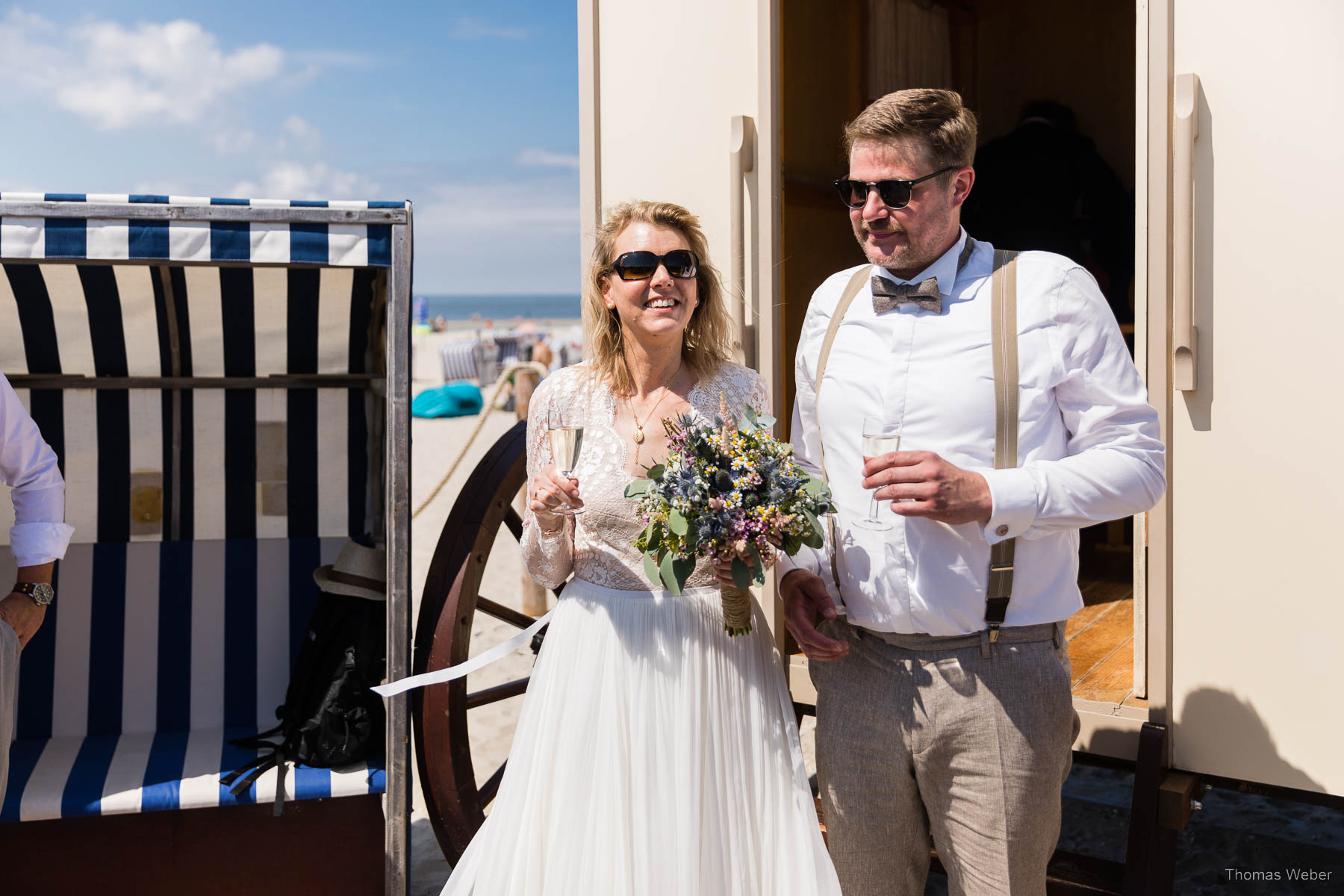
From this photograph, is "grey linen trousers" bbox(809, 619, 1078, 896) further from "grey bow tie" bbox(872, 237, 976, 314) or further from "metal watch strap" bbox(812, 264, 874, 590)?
"grey bow tie" bbox(872, 237, 976, 314)

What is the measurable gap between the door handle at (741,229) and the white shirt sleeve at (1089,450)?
1339 millimetres

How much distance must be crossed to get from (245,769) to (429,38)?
104662mm

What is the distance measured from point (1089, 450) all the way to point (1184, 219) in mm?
874

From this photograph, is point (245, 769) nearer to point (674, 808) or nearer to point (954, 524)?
point (674, 808)

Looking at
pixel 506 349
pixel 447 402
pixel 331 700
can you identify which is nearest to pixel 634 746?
pixel 331 700

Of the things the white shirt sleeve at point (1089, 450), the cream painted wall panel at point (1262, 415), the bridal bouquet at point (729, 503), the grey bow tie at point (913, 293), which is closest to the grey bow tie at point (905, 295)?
the grey bow tie at point (913, 293)

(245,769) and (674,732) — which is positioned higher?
(674,732)

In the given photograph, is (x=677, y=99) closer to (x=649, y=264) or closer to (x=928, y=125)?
(x=649, y=264)

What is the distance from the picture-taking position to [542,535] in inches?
82.0

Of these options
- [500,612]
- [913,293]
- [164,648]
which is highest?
[913,293]

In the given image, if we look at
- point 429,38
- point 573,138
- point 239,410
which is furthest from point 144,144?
point 239,410

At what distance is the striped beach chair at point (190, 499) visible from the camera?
3.29 metres

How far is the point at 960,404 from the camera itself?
174cm

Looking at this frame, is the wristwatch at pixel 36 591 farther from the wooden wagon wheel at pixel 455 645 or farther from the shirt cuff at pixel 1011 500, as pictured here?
the shirt cuff at pixel 1011 500
